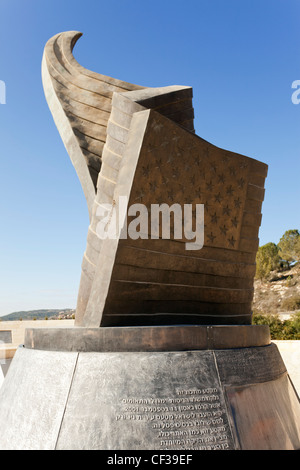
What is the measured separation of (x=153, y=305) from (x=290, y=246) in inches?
1503

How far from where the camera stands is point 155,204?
4.77 m

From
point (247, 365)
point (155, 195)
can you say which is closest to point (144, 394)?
point (247, 365)

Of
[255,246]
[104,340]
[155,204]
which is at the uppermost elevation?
[155,204]

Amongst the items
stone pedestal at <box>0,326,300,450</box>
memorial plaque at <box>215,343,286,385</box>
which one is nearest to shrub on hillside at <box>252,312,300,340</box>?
memorial plaque at <box>215,343,286,385</box>

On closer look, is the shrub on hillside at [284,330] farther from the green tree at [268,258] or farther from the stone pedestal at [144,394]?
the green tree at [268,258]

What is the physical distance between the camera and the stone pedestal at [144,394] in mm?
3510

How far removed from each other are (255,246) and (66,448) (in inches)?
141

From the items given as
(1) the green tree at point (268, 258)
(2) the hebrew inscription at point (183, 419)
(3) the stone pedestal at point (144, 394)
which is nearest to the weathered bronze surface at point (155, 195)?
(3) the stone pedestal at point (144, 394)

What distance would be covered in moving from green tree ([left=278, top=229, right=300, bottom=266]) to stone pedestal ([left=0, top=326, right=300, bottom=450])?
37.9m

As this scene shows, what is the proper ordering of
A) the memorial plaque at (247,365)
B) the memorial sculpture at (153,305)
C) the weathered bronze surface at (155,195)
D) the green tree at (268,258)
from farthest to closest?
the green tree at (268,258)
the weathered bronze surface at (155,195)
the memorial plaque at (247,365)
the memorial sculpture at (153,305)

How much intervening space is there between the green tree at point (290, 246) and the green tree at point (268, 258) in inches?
24.1
